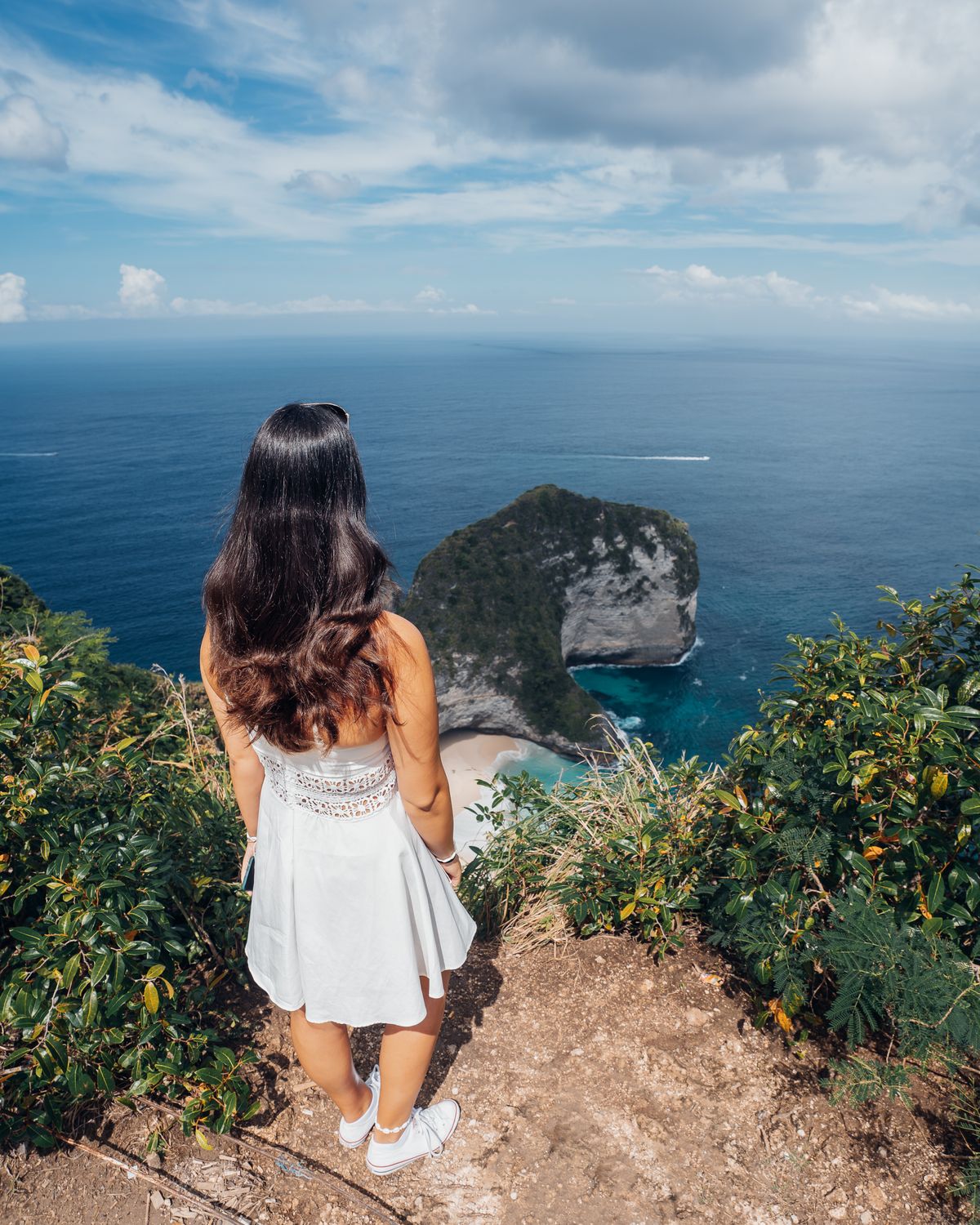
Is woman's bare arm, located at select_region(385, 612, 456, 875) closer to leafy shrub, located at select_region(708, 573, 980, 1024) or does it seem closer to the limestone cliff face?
leafy shrub, located at select_region(708, 573, 980, 1024)

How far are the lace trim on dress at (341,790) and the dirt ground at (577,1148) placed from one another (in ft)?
4.96

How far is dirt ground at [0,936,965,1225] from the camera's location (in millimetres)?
2438

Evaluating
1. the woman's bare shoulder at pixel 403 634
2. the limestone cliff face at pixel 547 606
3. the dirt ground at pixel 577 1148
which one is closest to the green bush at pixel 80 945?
the dirt ground at pixel 577 1148

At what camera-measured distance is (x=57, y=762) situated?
2.81 m

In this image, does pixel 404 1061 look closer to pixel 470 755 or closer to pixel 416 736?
pixel 416 736

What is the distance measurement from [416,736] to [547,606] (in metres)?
38.0

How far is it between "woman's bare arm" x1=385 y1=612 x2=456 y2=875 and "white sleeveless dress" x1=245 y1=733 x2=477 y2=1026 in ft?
0.26

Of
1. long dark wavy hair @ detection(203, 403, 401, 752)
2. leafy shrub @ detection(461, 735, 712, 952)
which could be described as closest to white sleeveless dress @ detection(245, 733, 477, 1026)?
long dark wavy hair @ detection(203, 403, 401, 752)

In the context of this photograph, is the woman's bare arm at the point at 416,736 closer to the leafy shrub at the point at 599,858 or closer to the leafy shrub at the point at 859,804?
the leafy shrub at the point at 859,804

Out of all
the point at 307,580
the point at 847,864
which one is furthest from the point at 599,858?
the point at 307,580

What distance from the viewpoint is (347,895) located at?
7.32 feet

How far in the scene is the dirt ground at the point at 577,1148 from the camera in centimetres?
244

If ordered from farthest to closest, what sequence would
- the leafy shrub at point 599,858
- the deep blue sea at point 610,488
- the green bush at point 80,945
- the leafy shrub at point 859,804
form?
the deep blue sea at point 610,488, the leafy shrub at point 599,858, the leafy shrub at point 859,804, the green bush at point 80,945

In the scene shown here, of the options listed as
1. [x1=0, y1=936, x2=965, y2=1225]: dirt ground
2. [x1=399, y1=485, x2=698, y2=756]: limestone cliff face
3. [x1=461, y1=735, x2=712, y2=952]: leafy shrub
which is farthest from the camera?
[x1=399, y1=485, x2=698, y2=756]: limestone cliff face
